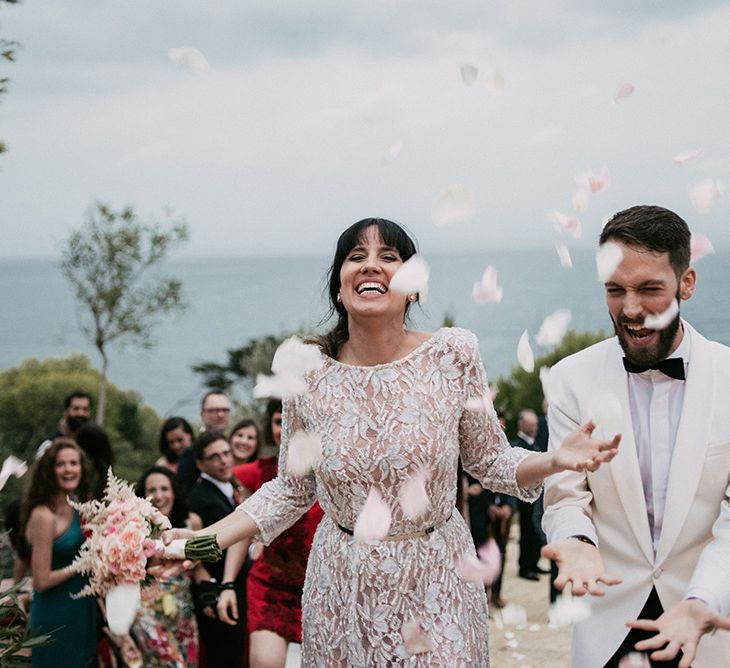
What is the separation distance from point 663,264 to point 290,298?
189 metres

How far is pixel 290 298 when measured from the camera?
190 meters

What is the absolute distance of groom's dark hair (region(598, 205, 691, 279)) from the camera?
8.77 feet

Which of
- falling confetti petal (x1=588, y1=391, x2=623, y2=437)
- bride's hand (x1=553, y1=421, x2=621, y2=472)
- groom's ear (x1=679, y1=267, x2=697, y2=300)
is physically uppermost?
groom's ear (x1=679, y1=267, x2=697, y2=300)

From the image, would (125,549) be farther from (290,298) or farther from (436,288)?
(290,298)

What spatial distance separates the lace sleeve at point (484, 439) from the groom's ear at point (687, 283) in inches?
26.0

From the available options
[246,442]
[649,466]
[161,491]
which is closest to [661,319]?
[649,466]

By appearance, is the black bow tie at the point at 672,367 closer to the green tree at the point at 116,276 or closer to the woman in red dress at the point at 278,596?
the woman in red dress at the point at 278,596

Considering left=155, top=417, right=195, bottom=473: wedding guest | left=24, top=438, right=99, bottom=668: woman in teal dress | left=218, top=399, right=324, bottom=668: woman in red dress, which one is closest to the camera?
left=218, top=399, right=324, bottom=668: woman in red dress

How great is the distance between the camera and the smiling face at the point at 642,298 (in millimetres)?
2656

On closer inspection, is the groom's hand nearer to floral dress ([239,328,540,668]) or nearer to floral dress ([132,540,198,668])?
floral dress ([239,328,540,668])

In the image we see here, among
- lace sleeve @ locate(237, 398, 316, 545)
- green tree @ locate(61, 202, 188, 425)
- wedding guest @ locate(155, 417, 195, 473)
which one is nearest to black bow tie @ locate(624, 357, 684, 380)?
lace sleeve @ locate(237, 398, 316, 545)

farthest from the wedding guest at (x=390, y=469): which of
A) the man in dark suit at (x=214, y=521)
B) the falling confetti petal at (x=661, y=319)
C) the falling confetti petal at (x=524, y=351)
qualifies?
the man in dark suit at (x=214, y=521)

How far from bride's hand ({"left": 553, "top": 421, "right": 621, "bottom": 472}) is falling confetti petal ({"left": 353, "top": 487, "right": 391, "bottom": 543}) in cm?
58

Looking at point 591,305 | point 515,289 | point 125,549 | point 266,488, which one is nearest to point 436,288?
point 266,488
